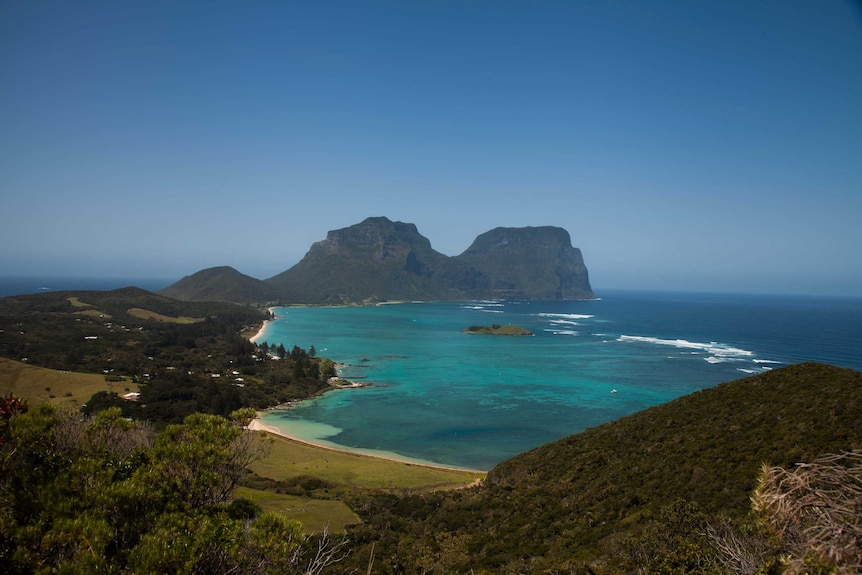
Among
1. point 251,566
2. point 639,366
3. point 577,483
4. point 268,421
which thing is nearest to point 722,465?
point 577,483

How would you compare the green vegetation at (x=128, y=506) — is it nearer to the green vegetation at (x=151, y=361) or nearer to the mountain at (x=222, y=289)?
the green vegetation at (x=151, y=361)

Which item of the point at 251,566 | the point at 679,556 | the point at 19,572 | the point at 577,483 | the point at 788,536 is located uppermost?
the point at 788,536

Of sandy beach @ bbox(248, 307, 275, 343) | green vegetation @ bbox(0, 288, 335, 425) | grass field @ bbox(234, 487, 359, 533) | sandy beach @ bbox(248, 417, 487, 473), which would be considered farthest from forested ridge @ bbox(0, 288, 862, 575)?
sandy beach @ bbox(248, 307, 275, 343)

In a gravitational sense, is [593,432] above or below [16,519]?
below

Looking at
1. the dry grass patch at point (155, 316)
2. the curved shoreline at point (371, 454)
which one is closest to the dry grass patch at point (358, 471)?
the curved shoreline at point (371, 454)

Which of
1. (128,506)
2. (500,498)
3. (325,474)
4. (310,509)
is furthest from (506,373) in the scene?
(128,506)

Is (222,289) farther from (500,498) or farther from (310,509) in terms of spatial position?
(500,498)

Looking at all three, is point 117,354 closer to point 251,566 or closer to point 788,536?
point 251,566
